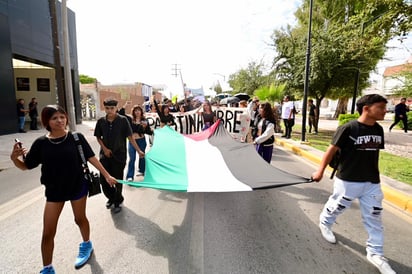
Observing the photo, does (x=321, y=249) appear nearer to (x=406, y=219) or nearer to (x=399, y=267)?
(x=399, y=267)

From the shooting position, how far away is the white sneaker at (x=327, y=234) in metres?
3.08

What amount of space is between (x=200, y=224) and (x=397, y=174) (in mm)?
5190

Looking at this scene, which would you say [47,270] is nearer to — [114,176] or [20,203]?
[114,176]

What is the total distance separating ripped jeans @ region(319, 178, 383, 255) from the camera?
2629 mm

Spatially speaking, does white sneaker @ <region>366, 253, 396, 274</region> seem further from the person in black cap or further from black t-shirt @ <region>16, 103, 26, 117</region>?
black t-shirt @ <region>16, 103, 26, 117</region>

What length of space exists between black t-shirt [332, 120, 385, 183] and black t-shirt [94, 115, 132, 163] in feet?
10.3

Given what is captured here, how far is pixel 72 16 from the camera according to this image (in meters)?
18.5

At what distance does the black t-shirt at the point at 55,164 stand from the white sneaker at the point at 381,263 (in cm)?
336

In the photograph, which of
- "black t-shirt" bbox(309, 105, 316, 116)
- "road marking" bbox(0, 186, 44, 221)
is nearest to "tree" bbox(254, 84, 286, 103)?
"black t-shirt" bbox(309, 105, 316, 116)

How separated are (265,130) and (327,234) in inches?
90.0

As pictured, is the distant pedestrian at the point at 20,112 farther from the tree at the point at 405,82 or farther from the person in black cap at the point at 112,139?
the tree at the point at 405,82

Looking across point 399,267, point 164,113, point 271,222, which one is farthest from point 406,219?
point 164,113

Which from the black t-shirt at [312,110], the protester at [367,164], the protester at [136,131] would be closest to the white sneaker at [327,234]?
the protester at [367,164]

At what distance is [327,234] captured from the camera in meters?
3.15
